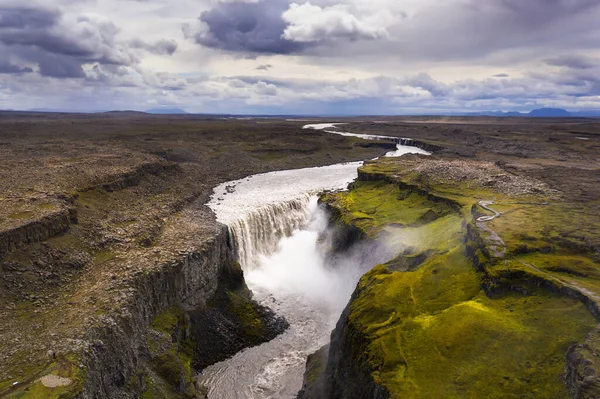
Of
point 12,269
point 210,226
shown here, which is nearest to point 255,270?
point 210,226

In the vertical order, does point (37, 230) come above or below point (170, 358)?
above

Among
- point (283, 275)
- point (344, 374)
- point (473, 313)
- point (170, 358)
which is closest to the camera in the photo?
point (473, 313)

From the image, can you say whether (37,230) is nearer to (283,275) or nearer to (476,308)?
(283,275)

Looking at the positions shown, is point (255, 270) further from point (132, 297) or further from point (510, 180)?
point (510, 180)

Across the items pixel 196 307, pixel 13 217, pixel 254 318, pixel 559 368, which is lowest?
pixel 254 318

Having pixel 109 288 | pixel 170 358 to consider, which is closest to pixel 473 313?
pixel 170 358

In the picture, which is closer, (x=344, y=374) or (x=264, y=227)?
(x=344, y=374)
